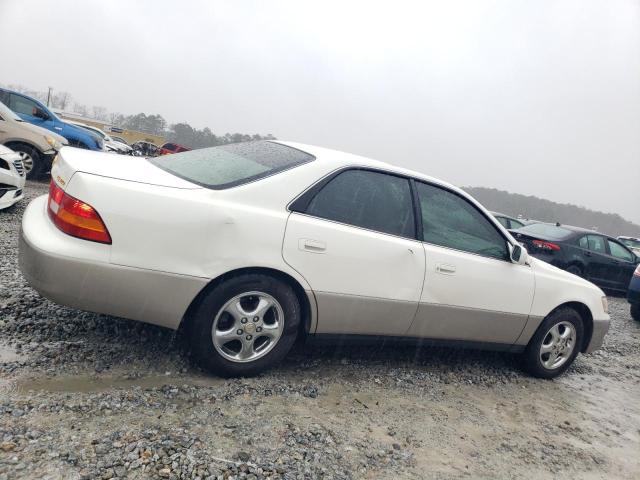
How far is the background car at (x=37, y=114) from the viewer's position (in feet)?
33.4

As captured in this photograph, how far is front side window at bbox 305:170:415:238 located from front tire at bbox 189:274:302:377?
59 centimetres

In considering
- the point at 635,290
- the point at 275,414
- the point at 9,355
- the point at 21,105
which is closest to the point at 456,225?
the point at 275,414

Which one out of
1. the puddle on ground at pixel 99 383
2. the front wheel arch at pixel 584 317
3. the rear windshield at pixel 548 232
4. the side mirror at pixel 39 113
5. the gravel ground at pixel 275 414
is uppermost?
the side mirror at pixel 39 113

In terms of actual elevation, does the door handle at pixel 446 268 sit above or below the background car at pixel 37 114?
below

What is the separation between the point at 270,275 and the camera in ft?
9.68

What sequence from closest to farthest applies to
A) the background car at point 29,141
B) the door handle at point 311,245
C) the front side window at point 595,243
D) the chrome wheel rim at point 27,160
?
1. the door handle at point 311,245
2. the background car at point 29,141
3. the chrome wheel rim at point 27,160
4. the front side window at point 595,243

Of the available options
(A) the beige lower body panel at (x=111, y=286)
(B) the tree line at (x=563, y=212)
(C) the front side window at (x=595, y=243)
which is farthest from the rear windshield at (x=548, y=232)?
(B) the tree line at (x=563, y=212)

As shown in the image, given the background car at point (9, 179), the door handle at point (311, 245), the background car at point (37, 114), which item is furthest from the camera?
the background car at point (37, 114)

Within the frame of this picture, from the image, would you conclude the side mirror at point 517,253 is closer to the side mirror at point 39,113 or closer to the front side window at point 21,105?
the front side window at point 21,105

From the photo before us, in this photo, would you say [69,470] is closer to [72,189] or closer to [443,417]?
[72,189]

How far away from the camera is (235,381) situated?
3.01 m

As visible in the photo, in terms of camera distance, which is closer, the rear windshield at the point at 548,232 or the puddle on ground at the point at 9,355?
the puddle on ground at the point at 9,355

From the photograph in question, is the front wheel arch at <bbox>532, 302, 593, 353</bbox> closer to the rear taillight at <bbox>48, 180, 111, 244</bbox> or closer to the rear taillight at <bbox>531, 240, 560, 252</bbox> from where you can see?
the rear taillight at <bbox>48, 180, 111, 244</bbox>

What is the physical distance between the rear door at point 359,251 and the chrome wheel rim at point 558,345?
1610mm
